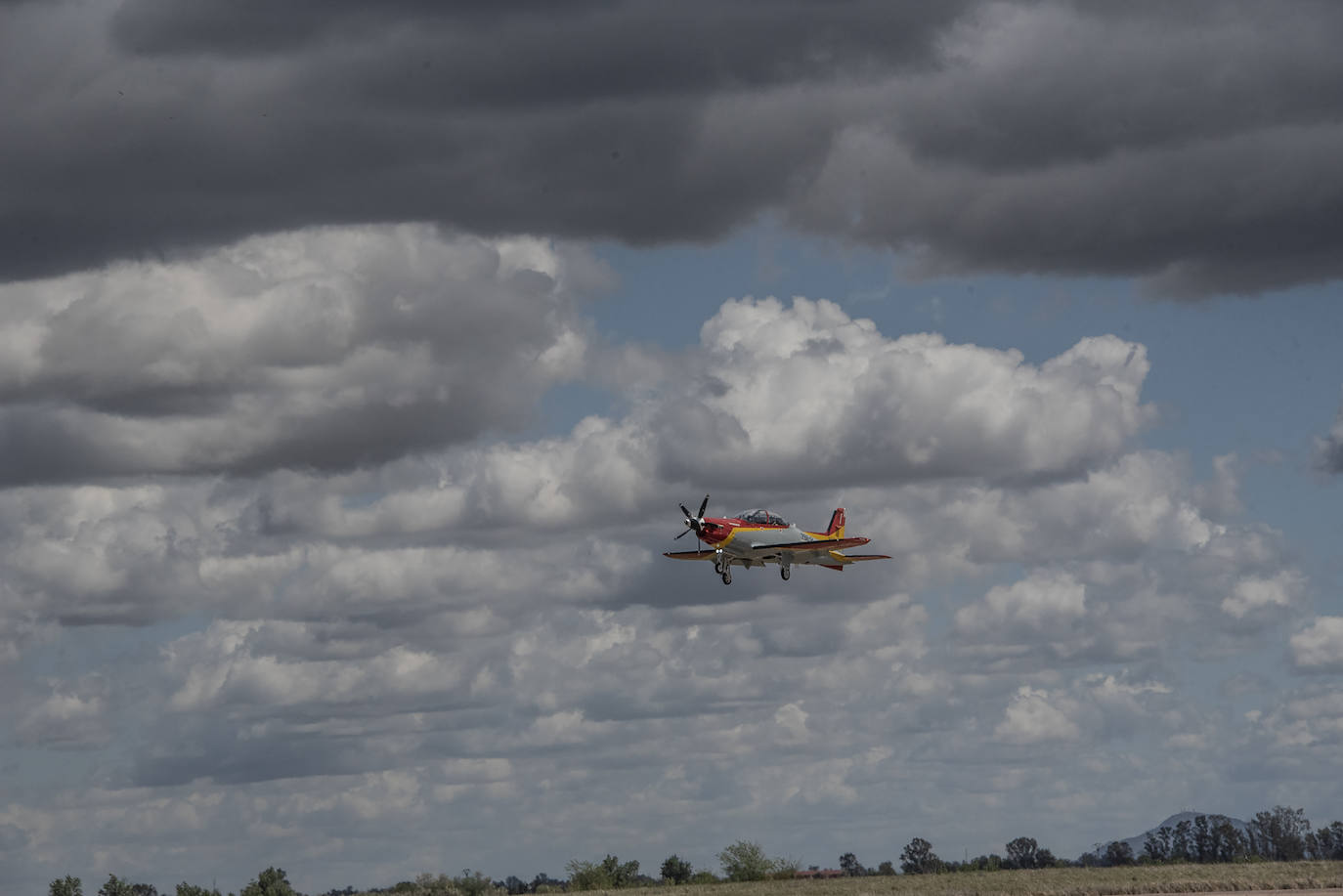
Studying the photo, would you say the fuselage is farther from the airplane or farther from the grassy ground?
the grassy ground

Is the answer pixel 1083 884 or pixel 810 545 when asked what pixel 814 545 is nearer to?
pixel 810 545

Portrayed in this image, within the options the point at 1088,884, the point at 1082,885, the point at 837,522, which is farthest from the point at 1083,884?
the point at 837,522

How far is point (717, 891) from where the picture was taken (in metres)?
194

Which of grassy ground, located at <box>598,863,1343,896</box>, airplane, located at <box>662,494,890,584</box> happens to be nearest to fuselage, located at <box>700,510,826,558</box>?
airplane, located at <box>662,494,890,584</box>

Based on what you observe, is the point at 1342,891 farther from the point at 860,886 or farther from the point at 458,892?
the point at 458,892

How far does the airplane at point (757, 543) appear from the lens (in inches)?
6127

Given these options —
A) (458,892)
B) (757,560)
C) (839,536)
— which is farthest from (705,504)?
(458,892)

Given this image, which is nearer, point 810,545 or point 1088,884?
point 810,545

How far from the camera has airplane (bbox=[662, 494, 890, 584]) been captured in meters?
156

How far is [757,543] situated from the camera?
6166 inches

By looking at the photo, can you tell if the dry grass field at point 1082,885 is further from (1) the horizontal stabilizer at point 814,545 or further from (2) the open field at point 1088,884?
(1) the horizontal stabilizer at point 814,545

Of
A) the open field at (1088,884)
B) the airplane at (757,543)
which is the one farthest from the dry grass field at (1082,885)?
the airplane at (757,543)

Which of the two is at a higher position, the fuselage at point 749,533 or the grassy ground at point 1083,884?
the fuselage at point 749,533

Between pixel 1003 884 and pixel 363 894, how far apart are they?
236ft
